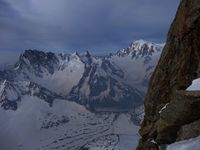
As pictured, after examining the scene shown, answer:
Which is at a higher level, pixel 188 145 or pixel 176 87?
pixel 176 87

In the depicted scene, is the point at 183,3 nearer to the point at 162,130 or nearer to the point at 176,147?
the point at 162,130

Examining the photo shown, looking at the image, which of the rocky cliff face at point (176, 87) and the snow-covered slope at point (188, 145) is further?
the rocky cliff face at point (176, 87)

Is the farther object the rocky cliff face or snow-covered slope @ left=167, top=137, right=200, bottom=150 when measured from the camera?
the rocky cliff face

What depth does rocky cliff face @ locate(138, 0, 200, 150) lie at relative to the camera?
36531mm

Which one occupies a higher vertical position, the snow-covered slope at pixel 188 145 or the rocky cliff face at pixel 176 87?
the rocky cliff face at pixel 176 87

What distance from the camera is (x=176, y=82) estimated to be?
4666cm

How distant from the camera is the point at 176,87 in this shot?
46.3 metres

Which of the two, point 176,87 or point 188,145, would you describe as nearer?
point 188,145

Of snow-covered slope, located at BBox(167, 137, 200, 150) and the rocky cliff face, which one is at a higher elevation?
the rocky cliff face

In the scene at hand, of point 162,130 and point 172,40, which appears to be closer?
point 162,130

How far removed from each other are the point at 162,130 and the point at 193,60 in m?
9.46

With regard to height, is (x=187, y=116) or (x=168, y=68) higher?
(x=168, y=68)

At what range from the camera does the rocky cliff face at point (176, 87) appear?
120 feet

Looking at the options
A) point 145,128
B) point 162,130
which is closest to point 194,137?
point 162,130
